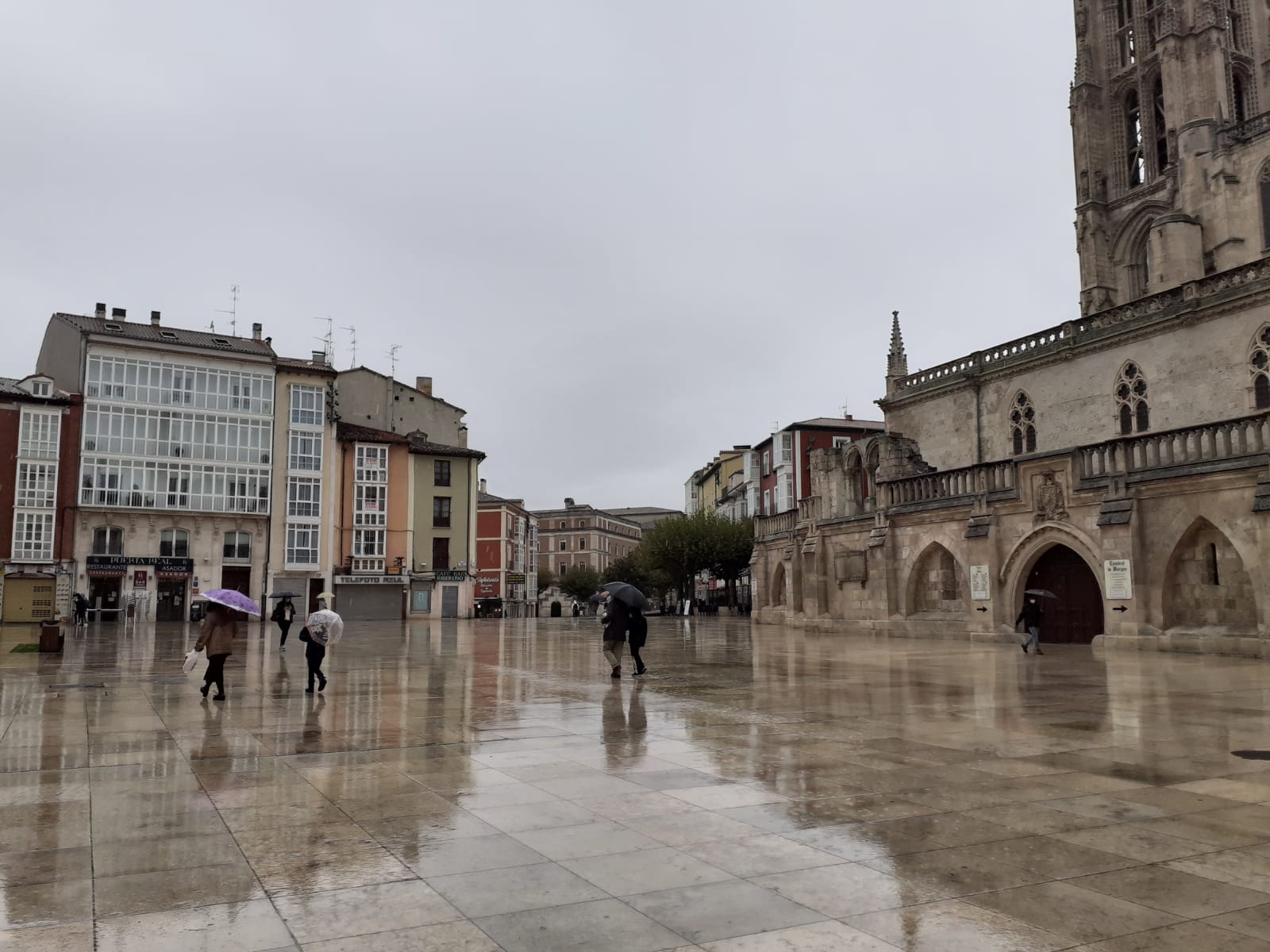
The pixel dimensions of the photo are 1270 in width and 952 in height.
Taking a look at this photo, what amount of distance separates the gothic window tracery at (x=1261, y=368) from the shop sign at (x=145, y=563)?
170 ft

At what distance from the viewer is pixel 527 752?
820 cm

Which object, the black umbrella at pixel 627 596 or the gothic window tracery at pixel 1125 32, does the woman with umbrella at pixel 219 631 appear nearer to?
the black umbrella at pixel 627 596

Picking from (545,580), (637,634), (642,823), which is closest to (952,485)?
(637,634)

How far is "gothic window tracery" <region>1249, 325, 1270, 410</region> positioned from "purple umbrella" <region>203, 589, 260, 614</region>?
2725 centimetres

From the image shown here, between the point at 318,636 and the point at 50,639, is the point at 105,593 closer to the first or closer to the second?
the point at 50,639

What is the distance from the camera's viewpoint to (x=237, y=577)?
57.0 metres

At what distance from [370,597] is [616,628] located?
50440 millimetres

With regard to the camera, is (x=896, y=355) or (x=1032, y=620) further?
(x=896, y=355)

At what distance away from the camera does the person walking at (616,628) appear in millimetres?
15016

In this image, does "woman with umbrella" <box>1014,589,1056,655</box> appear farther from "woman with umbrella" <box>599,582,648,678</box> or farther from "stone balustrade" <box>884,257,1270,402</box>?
"stone balustrade" <box>884,257,1270,402</box>

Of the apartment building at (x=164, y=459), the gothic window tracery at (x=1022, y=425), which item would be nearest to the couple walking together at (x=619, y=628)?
the gothic window tracery at (x=1022, y=425)

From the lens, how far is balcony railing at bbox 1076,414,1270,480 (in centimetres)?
1902

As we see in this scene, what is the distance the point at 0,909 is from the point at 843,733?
6907 millimetres

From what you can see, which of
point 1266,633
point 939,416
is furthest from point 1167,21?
point 1266,633
